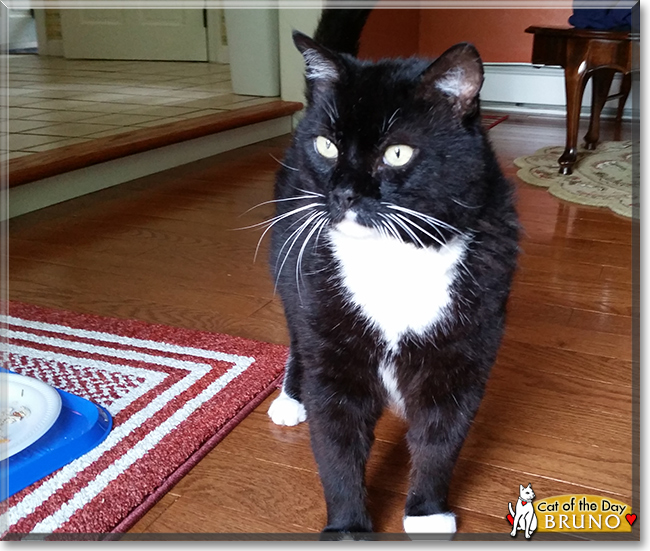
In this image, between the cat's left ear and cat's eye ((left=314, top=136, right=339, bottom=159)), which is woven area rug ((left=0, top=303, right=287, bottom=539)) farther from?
the cat's left ear

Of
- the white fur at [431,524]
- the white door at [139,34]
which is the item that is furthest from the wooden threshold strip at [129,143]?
the white door at [139,34]

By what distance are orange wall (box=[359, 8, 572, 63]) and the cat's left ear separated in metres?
2.93

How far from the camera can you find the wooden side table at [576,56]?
2209 mm

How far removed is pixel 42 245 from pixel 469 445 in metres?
Result: 1.20

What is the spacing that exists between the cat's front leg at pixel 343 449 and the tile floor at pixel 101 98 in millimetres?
1409

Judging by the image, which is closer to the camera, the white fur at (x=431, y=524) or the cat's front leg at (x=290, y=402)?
the white fur at (x=431, y=524)

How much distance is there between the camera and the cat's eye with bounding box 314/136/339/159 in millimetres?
709

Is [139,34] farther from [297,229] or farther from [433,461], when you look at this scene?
[433,461]

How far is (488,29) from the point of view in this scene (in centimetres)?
382

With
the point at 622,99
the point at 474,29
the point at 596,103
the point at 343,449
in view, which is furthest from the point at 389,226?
the point at 474,29

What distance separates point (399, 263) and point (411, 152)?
118mm

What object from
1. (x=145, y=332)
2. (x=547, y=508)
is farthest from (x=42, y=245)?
(x=547, y=508)

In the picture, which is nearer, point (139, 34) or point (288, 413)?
point (288, 413)

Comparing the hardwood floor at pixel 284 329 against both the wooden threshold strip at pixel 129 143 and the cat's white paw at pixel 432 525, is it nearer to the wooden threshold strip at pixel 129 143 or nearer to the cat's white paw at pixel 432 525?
the cat's white paw at pixel 432 525
